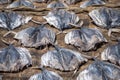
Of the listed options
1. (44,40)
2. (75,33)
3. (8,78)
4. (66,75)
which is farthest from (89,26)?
(8,78)

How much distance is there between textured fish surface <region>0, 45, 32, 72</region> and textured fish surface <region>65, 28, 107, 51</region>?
235 millimetres

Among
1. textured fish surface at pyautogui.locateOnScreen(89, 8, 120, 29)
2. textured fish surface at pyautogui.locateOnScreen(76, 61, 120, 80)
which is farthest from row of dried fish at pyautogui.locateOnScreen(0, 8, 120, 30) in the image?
textured fish surface at pyautogui.locateOnScreen(76, 61, 120, 80)

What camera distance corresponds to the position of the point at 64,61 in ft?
4.42

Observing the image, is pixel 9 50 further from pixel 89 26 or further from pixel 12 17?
pixel 89 26

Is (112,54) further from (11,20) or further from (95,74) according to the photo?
(11,20)

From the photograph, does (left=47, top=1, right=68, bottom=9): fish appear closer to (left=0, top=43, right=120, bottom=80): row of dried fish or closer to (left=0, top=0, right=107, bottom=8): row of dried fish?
(left=0, top=0, right=107, bottom=8): row of dried fish

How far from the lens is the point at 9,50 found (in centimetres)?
141

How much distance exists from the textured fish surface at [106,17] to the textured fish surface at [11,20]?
37cm

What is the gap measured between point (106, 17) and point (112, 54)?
13.1 inches

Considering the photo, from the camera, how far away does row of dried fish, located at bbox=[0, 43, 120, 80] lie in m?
1.29

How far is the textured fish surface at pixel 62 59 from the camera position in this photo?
1336 mm

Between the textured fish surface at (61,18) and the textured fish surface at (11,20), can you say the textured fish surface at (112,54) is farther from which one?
the textured fish surface at (11,20)

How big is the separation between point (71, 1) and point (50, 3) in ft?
0.46

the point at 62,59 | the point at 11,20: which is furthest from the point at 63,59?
the point at 11,20
